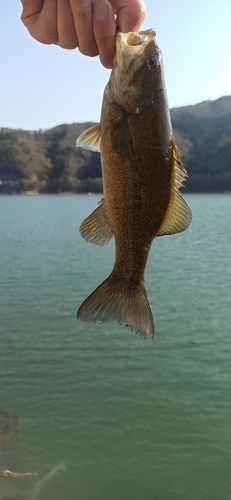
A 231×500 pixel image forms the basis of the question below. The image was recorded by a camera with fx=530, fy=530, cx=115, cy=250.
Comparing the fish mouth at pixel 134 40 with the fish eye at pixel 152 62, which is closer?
the fish mouth at pixel 134 40

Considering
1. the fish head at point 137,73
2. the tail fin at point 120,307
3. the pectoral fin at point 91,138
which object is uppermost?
the fish head at point 137,73

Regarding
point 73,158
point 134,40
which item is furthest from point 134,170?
point 73,158

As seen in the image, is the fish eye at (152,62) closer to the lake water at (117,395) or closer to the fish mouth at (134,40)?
the fish mouth at (134,40)

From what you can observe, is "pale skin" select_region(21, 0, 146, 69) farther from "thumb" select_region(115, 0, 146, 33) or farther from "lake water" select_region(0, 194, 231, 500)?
"lake water" select_region(0, 194, 231, 500)

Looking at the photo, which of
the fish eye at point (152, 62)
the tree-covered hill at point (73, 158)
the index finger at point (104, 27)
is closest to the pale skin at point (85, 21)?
the index finger at point (104, 27)

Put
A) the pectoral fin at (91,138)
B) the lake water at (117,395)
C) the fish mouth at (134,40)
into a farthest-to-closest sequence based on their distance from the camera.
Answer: the lake water at (117,395) → the pectoral fin at (91,138) → the fish mouth at (134,40)

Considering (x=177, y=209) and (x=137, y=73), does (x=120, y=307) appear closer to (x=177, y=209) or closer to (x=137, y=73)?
(x=177, y=209)

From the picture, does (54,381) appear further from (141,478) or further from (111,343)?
(141,478)
